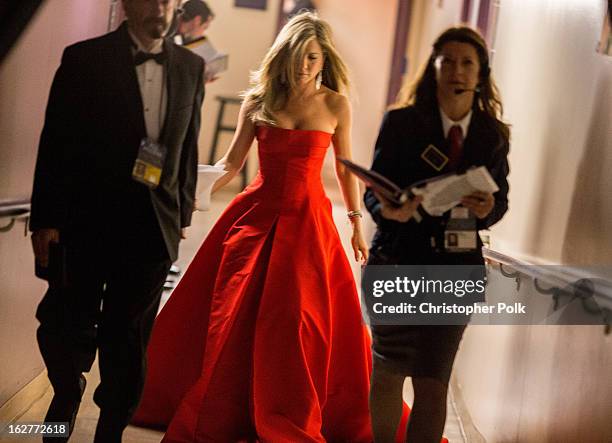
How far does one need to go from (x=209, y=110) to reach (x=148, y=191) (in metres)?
0.27

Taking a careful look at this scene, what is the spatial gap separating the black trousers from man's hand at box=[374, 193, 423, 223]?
1.70 feet

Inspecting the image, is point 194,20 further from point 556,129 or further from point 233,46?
point 556,129

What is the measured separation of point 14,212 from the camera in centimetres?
225

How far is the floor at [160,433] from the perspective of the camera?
2.24m

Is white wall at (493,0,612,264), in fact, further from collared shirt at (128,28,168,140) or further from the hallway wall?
the hallway wall

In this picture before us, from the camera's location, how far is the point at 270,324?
2637 mm

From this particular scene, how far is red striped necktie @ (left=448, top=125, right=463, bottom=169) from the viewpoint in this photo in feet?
7.06

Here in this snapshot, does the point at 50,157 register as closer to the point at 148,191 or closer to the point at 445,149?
the point at 148,191

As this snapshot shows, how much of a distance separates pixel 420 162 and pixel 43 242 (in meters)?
0.87

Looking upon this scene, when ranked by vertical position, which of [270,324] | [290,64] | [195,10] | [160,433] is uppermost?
[195,10]

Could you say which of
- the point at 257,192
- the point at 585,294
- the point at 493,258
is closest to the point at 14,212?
the point at 257,192
